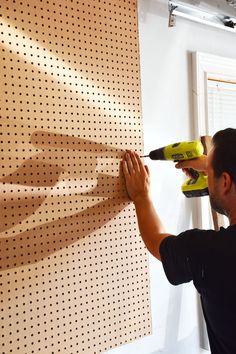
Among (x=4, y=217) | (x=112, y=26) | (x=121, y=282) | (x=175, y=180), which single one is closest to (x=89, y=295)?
(x=121, y=282)

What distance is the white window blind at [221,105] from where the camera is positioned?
7.35 feet

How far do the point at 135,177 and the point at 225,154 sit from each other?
1.15 feet

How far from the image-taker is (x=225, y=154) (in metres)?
1.38

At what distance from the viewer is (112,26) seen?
1.47 m

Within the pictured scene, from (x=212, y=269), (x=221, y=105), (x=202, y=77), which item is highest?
(x=202, y=77)

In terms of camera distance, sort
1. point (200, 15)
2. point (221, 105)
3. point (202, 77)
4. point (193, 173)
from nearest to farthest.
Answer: point (193, 173), point (200, 15), point (202, 77), point (221, 105)

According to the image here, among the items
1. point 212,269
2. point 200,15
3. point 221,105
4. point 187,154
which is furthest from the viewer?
point 221,105

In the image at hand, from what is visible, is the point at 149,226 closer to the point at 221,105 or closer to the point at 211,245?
the point at 211,245

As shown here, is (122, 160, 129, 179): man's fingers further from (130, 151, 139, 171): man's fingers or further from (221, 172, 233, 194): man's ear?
(221, 172, 233, 194): man's ear

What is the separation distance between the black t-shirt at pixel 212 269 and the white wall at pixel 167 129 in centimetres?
53

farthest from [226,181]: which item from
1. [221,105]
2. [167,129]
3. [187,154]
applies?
[221,105]

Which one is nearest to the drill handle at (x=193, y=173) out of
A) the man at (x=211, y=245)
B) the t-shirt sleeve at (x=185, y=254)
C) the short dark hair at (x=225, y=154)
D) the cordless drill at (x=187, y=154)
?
the cordless drill at (x=187, y=154)

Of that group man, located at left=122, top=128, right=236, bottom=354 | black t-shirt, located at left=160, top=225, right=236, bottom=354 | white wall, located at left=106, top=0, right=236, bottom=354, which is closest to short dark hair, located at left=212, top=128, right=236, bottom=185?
man, located at left=122, top=128, right=236, bottom=354

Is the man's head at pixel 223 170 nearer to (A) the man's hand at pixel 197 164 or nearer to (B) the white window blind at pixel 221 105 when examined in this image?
(A) the man's hand at pixel 197 164
